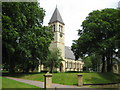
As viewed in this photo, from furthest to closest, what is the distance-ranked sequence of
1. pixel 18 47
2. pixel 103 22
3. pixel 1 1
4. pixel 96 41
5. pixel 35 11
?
pixel 96 41 → pixel 103 22 → pixel 35 11 → pixel 18 47 → pixel 1 1

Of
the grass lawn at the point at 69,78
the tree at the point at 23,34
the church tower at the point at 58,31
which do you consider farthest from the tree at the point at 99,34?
the church tower at the point at 58,31

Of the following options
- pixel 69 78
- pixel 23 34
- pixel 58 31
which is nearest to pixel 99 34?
pixel 69 78

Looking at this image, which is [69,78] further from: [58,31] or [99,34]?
[58,31]

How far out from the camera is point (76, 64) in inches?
3378

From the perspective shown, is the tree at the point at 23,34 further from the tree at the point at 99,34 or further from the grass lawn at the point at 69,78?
the tree at the point at 99,34

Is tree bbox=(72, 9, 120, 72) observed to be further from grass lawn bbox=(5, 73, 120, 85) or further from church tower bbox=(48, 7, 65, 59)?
church tower bbox=(48, 7, 65, 59)

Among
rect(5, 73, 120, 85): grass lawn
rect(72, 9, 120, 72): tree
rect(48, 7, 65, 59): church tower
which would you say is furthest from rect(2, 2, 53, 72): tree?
rect(48, 7, 65, 59): church tower

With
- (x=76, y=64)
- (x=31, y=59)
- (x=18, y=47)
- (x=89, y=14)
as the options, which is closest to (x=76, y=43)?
(x=89, y=14)

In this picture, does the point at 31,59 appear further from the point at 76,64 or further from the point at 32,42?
the point at 76,64

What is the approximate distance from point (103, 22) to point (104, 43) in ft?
14.4

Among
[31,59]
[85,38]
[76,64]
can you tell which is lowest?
[76,64]

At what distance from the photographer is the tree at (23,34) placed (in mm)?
22266

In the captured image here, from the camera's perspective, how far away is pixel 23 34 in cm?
2558

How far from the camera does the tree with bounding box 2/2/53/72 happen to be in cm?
2227
